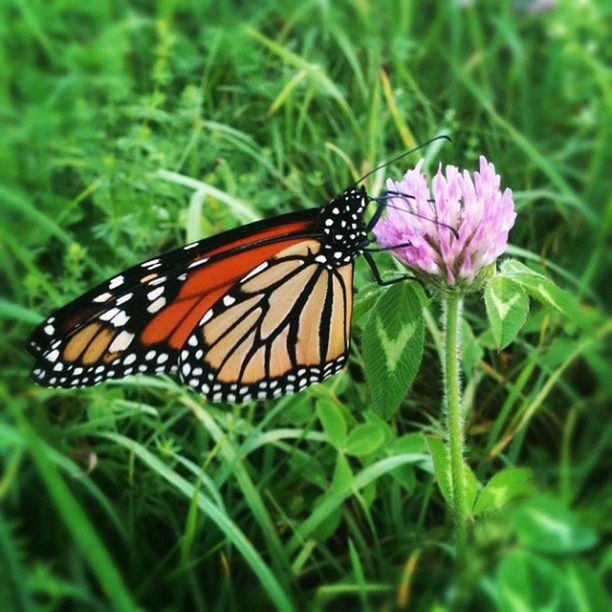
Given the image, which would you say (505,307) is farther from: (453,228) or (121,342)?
(121,342)

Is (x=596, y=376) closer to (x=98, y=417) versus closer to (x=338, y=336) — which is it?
(x=338, y=336)

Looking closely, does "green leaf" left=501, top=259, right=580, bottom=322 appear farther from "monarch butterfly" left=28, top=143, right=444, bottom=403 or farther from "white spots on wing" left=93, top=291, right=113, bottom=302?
"white spots on wing" left=93, top=291, right=113, bottom=302

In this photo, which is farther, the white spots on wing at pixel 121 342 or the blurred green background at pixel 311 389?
the white spots on wing at pixel 121 342

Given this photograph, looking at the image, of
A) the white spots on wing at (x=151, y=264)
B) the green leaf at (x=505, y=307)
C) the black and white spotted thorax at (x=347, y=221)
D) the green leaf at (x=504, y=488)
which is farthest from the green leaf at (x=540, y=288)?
the white spots on wing at (x=151, y=264)

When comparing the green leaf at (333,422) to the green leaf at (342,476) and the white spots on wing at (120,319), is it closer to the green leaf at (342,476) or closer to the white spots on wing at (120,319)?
the green leaf at (342,476)

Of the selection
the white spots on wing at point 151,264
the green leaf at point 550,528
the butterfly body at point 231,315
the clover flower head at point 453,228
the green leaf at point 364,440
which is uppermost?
the white spots on wing at point 151,264

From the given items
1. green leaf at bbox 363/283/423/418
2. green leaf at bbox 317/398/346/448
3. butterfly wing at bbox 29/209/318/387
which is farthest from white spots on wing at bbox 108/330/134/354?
green leaf at bbox 363/283/423/418

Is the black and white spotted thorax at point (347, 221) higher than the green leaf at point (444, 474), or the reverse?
the black and white spotted thorax at point (347, 221)

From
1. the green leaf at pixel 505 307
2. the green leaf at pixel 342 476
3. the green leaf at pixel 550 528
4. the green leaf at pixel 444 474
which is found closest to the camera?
the green leaf at pixel 550 528
